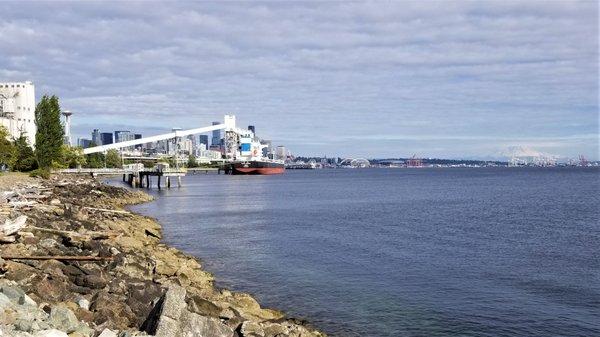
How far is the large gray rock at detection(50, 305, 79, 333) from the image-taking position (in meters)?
11.5

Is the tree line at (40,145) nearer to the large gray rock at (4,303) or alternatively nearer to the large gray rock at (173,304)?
the large gray rock at (4,303)

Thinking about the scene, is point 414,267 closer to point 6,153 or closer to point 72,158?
point 6,153

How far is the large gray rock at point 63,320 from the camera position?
37.7 feet

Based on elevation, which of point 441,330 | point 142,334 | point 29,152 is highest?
point 29,152

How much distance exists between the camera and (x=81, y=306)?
1370 cm

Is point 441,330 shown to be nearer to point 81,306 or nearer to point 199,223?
point 81,306

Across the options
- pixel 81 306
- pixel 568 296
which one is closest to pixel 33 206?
pixel 81 306

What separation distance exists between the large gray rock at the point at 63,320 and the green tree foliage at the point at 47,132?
76455 millimetres

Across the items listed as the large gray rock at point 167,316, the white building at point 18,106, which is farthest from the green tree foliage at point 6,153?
the large gray rock at point 167,316

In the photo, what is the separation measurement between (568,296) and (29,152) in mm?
80479

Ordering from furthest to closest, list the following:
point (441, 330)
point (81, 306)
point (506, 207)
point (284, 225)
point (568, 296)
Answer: point (506, 207), point (284, 225), point (568, 296), point (441, 330), point (81, 306)

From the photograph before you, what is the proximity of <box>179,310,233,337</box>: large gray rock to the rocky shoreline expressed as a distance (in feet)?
0.07

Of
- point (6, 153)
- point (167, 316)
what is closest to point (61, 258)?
point (167, 316)

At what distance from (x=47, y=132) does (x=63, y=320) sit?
82.0 metres
